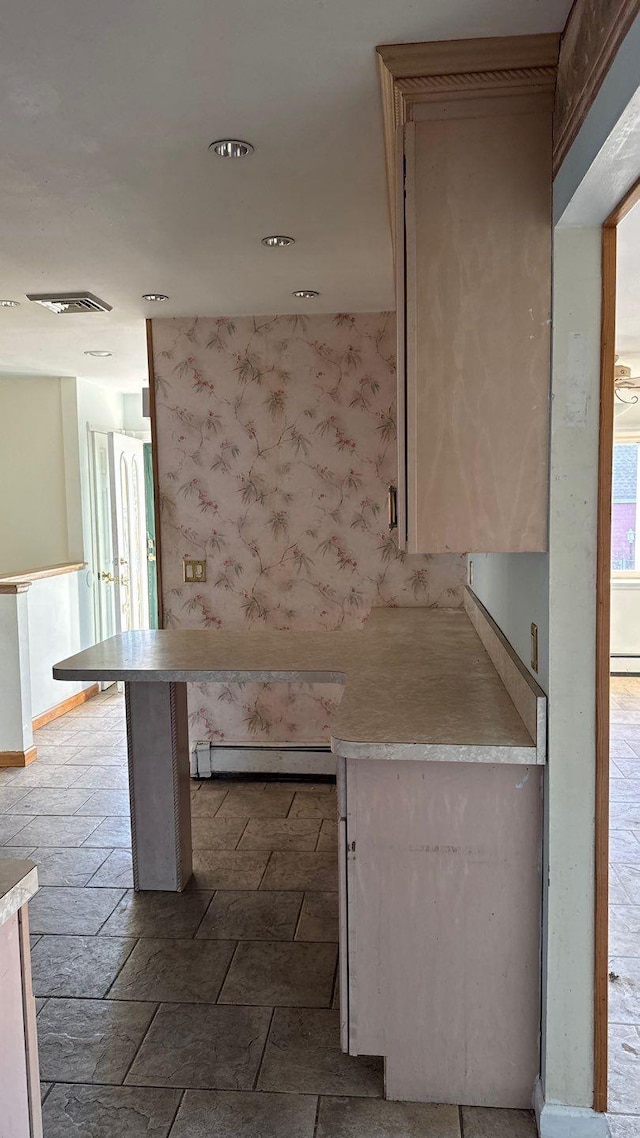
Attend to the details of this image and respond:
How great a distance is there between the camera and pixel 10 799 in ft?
13.3

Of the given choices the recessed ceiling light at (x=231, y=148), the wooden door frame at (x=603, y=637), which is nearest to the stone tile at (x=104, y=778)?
the wooden door frame at (x=603, y=637)

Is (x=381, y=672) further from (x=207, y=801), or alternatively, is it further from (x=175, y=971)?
(x=207, y=801)

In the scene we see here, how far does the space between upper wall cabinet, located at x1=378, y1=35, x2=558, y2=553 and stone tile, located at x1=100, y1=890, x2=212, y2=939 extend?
1772 mm

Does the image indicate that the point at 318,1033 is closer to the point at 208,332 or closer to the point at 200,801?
the point at 200,801

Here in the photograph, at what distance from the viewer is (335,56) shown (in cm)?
167

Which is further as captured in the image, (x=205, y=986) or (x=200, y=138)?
(x=205, y=986)

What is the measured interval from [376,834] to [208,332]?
9.71 feet

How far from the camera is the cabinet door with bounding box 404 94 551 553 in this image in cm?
172

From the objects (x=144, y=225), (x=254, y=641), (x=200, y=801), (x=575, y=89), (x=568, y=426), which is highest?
(x=144, y=225)

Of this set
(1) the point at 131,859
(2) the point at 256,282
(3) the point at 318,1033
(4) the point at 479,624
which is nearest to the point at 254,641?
(4) the point at 479,624

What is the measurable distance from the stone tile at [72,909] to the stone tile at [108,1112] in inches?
31.2

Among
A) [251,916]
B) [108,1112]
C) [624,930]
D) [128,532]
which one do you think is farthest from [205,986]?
[128,532]

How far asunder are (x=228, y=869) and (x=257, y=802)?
2.41ft

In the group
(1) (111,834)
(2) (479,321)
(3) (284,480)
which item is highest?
(2) (479,321)
